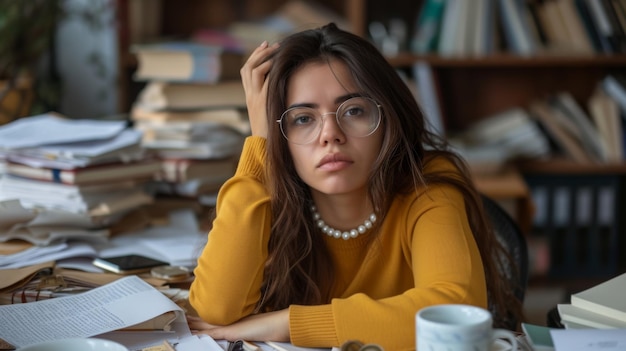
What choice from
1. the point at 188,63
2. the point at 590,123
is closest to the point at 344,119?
the point at 188,63

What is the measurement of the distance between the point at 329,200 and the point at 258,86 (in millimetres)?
238

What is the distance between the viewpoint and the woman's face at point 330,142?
139 cm

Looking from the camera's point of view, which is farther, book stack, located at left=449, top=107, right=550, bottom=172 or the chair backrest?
book stack, located at left=449, top=107, right=550, bottom=172

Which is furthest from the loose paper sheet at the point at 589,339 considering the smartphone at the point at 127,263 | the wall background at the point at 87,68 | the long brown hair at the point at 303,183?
the wall background at the point at 87,68

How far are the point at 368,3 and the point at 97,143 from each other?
67.5 inches

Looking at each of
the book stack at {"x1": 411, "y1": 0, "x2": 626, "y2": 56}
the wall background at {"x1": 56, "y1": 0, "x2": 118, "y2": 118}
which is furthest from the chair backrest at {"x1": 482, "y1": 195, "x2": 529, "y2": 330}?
the wall background at {"x1": 56, "y1": 0, "x2": 118, "y2": 118}

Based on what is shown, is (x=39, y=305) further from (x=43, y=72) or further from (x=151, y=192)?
(x=43, y=72)

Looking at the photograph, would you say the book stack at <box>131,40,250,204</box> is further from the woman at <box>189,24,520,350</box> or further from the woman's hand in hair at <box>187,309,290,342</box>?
the woman's hand in hair at <box>187,309,290,342</box>

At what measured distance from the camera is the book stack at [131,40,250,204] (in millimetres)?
2285

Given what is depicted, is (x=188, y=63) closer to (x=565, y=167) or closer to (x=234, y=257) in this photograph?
(x=234, y=257)

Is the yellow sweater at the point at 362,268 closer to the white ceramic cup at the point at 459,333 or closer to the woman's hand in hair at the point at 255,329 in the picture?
the woman's hand in hair at the point at 255,329

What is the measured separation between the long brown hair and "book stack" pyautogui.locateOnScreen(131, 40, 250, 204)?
81 cm

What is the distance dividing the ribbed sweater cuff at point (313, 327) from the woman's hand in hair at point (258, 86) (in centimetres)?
39

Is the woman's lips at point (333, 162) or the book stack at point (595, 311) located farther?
the woman's lips at point (333, 162)
